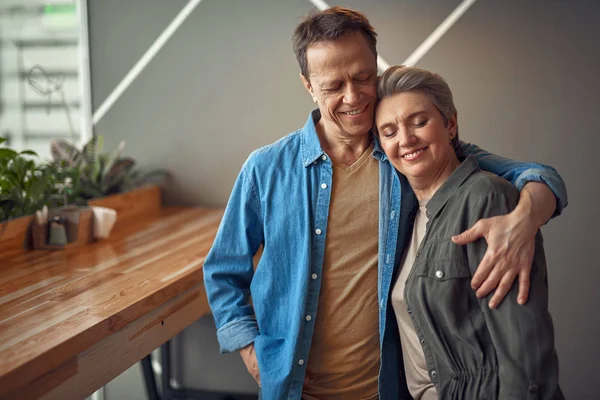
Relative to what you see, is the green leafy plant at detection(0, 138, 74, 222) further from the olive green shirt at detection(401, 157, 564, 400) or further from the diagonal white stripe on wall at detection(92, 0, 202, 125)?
the olive green shirt at detection(401, 157, 564, 400)

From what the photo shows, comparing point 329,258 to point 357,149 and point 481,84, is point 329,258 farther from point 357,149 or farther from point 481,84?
point 481,84

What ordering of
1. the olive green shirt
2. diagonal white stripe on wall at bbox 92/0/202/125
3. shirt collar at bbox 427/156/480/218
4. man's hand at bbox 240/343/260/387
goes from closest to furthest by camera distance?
1. the olive green shirt
2. shirt collar at bbox 427/156/480/218
3. man's hand at bbox 240/343/260/387
4. diagonal white stripe on wall at bbox 92/0/202/125

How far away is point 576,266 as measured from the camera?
2.89 meters

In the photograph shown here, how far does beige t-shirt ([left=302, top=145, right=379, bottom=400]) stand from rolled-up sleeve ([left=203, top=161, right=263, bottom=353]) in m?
0.20

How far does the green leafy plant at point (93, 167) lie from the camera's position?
3.06 metres

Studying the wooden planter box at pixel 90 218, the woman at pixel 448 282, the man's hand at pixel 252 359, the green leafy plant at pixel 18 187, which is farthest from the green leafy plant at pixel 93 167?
the woman at pixel 448 282

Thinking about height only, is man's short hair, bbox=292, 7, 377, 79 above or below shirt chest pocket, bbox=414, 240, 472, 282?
above

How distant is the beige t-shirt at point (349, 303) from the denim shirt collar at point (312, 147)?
66mm

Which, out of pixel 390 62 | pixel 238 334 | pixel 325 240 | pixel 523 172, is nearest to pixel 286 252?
pixel 325 240

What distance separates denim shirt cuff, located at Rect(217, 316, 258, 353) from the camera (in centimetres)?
166

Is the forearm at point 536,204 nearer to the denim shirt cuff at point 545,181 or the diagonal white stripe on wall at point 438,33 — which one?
the denim shirt cuff at point 545,181

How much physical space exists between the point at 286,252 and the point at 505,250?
567 millimetres

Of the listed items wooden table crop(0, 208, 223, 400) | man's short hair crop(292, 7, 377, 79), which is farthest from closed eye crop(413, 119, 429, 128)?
wooden table crop(0, 208, 223, 400)

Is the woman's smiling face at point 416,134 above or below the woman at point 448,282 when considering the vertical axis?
above
